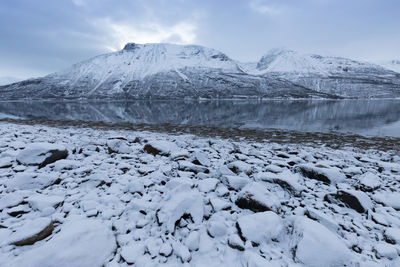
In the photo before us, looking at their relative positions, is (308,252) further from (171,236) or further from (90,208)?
(90,208)

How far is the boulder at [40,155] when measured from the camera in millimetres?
6008

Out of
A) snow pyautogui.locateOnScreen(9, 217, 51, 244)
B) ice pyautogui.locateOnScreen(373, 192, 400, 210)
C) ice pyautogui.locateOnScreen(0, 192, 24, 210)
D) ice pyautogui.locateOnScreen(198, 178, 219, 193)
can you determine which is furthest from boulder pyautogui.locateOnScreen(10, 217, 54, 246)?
ice pyautogui.locateOnScreen(373, 192, 400, 210)

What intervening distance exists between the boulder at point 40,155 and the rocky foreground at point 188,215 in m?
0.03

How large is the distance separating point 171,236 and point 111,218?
55.8 inches

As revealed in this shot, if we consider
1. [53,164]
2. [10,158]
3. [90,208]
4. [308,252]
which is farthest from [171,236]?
[10,158]

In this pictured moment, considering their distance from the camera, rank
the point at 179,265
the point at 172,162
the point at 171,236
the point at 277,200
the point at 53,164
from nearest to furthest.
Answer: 1. the point at 179,265
2. the point at 171,236
3. the point at 277,200
4. the point at 53,164
5. the point at 172,162

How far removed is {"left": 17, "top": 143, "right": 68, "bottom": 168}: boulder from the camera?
19.7ft

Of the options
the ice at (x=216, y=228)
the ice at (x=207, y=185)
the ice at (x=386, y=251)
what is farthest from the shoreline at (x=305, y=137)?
the ice at (x=216, y=228)

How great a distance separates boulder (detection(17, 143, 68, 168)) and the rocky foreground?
0.03m

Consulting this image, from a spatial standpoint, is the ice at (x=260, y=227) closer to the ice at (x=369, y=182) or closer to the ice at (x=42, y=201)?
the ice at (x=369, y=182)

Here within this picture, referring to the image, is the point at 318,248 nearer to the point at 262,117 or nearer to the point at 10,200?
the point at 10,200

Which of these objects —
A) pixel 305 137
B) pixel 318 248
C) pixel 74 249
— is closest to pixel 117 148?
pixel 74 249

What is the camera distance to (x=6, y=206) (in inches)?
151

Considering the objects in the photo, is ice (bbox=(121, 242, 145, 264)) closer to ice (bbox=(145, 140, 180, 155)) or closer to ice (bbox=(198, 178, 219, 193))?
ice (bbox=(198, 178, 219, 193))
